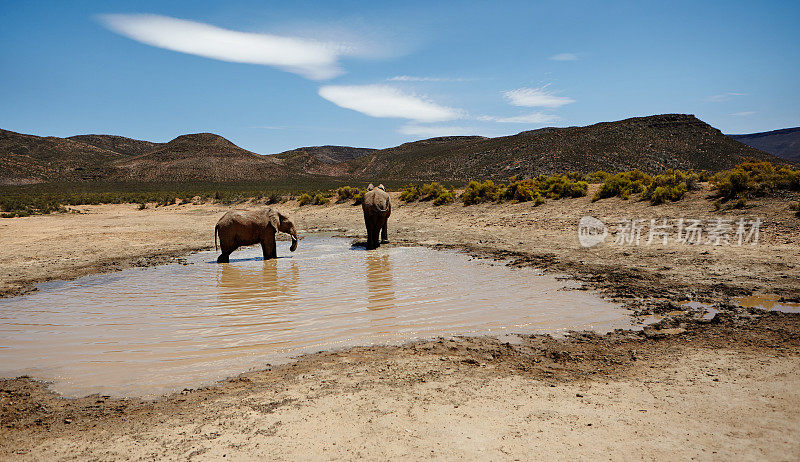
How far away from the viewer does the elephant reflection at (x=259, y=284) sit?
7.63 metres

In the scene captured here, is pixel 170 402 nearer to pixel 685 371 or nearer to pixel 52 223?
pixel 685 371

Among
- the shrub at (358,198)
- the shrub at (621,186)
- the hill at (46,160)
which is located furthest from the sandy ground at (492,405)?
the hill at (46,160)

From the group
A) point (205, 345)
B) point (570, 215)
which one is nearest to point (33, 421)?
point (205, 345)

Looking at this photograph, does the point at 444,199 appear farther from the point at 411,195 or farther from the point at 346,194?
the point at 346,194

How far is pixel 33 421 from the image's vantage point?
3.66 meters

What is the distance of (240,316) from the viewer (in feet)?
21.9

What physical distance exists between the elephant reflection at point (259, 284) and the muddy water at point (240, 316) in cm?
4

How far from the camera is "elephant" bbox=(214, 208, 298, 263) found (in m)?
12.1

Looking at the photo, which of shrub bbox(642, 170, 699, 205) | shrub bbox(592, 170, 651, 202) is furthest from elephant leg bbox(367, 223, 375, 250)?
shrub bbox(642, 170, 699, 205)

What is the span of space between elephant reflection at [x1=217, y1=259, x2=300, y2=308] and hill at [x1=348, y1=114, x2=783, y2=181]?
41.0 metres

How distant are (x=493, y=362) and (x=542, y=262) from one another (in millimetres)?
6278

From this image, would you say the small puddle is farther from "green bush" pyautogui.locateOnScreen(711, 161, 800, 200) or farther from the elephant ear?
the elephant ear

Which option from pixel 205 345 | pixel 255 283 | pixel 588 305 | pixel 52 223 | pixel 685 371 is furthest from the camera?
pixel 52 223

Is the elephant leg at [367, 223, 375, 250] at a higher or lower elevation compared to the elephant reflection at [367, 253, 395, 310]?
higher
